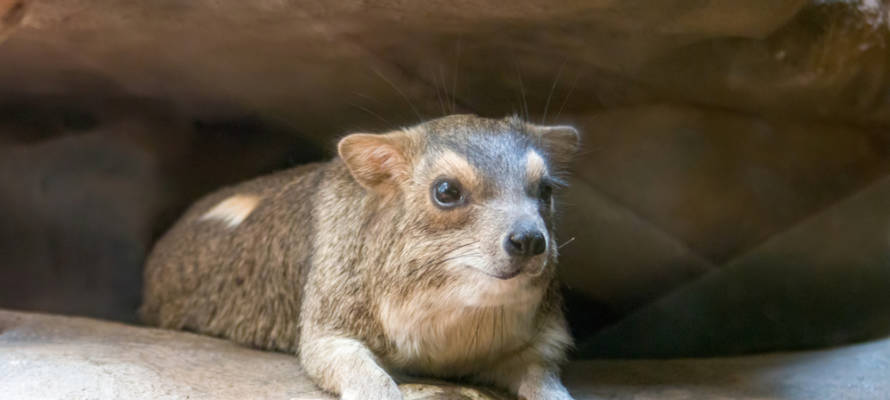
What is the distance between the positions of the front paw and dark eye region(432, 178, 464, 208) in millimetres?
894

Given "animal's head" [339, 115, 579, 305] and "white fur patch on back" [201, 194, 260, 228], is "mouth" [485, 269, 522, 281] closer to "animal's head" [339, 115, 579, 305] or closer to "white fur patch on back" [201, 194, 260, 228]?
"animal's head" [339, 115, 579, 305]

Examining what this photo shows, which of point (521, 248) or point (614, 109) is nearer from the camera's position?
point (521, 248)

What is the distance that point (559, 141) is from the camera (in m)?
5.31

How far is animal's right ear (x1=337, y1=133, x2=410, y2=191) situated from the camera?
15.8 feet

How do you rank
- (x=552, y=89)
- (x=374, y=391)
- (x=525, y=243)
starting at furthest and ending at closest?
(x=552, y=89)
(x=374, y=391)
(x=525, y=243)

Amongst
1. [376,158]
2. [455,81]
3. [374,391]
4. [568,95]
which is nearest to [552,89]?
[568,95]

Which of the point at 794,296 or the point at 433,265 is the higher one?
the point at 433,265

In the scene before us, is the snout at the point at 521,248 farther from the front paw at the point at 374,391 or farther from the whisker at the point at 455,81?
the whisker at the point at 455,81

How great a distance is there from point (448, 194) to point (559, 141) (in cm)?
108

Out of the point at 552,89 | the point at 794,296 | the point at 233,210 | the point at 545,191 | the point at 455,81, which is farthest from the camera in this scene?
the point at 233,210

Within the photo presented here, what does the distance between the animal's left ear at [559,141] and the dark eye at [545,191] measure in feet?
1.40

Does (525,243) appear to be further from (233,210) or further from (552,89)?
(233,210)

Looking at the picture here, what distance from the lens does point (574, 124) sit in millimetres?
6500

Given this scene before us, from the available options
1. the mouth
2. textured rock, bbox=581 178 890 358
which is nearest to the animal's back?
the mouth
